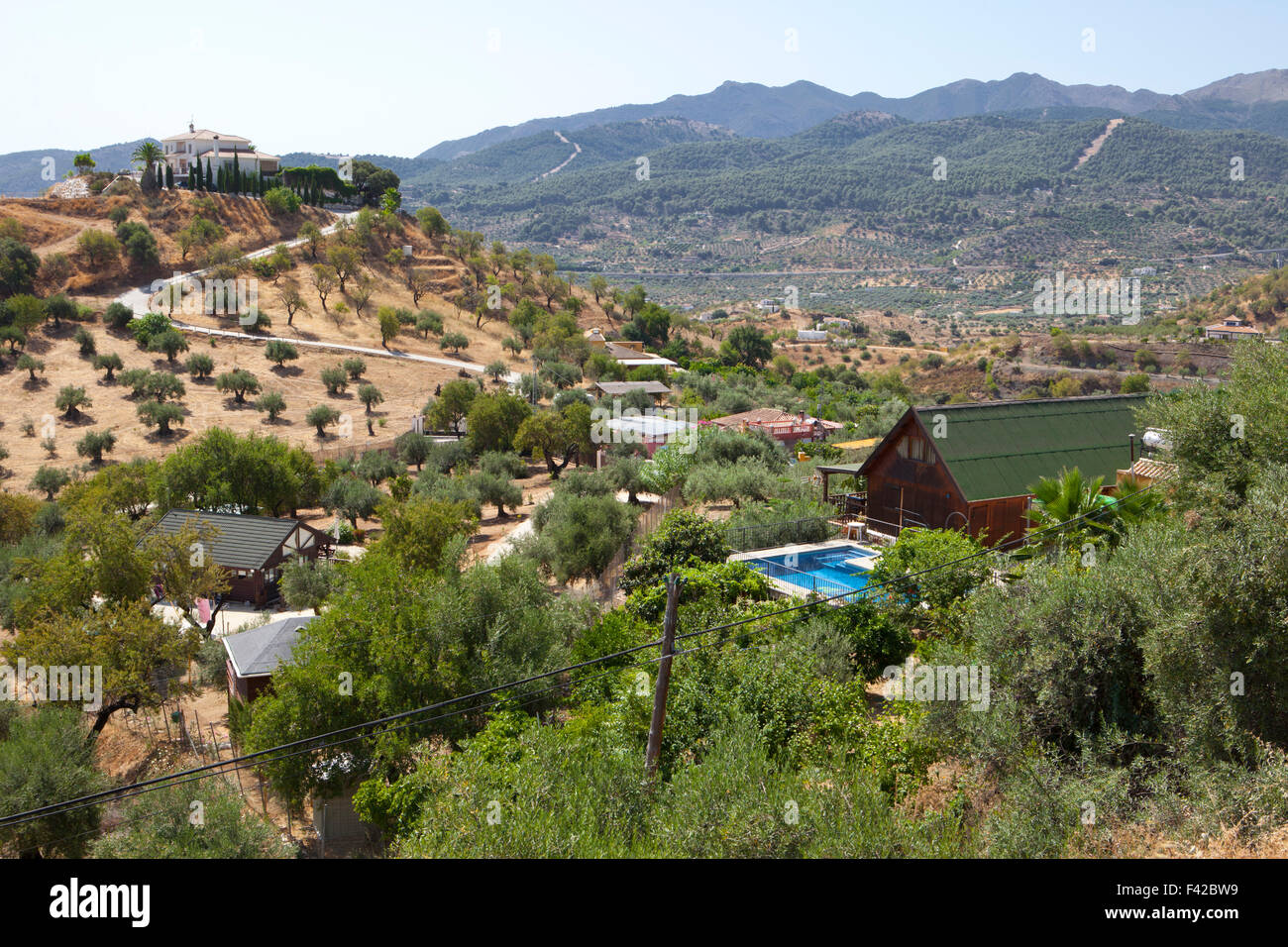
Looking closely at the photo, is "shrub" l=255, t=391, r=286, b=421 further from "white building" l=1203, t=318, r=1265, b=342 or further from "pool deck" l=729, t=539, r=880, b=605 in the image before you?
"white building" l=1203, t=318, r=1265, b=342

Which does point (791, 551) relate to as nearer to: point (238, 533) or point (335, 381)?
point (238, 533)

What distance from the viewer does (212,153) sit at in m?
92.6

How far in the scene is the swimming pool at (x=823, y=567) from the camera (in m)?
21.4

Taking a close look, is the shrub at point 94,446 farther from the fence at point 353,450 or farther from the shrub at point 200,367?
the shrub at point 200,367

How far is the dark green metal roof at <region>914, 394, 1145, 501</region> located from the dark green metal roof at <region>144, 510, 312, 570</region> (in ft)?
64.9

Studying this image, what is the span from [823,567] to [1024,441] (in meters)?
7.11

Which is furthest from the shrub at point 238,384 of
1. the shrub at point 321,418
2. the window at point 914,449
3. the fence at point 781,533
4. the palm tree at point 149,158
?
the window at point 914,449

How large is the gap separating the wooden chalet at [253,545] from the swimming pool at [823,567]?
15013 mm

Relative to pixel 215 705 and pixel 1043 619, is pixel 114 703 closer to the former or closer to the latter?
pixel 215 705

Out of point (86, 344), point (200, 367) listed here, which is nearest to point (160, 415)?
point (200, 367)

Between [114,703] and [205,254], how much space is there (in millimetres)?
67240

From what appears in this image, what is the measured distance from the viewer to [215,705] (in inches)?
827

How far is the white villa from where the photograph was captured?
299 feet
